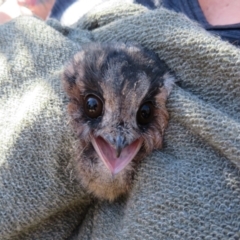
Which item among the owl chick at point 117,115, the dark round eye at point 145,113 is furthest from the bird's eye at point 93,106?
the dark round eye at point 145,113

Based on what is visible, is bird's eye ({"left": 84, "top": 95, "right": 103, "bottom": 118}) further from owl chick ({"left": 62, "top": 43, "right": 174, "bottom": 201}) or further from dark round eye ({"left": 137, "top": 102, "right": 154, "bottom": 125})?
dark round eye ({"left": 137, "top": 102, "right": 154, "bottom": 125})

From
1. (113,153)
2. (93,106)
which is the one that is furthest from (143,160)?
(93,106)

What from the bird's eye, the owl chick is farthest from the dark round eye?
the bird's eye

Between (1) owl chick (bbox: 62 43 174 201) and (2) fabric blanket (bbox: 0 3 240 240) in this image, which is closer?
(2) fabric blanket (bbox: 0 3 240 240)

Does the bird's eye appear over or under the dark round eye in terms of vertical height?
over

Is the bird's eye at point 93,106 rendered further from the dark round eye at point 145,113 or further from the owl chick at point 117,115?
the dark round eye at point 145,113

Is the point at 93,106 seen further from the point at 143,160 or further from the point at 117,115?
the point at 143,160

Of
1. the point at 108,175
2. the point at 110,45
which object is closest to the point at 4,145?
the point at 108,175
